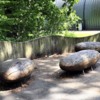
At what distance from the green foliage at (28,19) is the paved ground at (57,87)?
4.42 m

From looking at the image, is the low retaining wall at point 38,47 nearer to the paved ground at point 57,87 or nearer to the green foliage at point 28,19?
the paved ground at point 57,87

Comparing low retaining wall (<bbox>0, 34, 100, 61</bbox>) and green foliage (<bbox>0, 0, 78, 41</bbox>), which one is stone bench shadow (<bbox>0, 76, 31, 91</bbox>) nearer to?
low retaining wall (<bbox>0, 34, 100, 61</bbox>)

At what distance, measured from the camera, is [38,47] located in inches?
403

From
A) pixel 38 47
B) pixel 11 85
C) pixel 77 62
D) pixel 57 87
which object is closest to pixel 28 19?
pixel 38 47

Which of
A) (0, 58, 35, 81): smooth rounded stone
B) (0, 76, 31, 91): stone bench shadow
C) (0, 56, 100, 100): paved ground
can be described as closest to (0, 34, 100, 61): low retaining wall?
(0, 56, 100, 100): paved ground

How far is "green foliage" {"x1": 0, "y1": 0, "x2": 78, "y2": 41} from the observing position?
12.2m

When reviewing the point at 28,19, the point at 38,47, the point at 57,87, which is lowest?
the point at 57,87

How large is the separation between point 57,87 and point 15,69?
101 centimetres

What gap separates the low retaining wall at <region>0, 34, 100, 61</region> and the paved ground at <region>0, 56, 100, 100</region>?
3.54ft

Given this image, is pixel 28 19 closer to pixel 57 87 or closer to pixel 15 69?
pixel 15 69

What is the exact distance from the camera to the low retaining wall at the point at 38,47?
28.5 feet

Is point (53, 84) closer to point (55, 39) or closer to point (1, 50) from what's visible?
point (1, 50)

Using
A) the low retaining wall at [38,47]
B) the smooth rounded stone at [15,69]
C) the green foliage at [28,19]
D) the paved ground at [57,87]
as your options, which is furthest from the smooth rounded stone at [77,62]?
the green foliage at [28,19]

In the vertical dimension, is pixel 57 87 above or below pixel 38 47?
below
